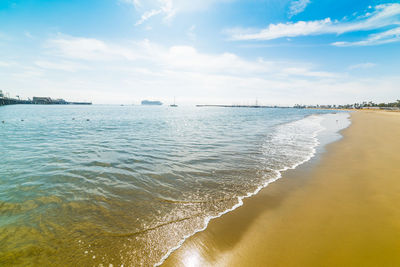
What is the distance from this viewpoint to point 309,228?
13.8ft

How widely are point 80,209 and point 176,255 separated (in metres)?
3.57

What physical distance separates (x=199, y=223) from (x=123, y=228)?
6.44 feet

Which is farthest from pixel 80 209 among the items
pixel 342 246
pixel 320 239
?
pixel 342 246

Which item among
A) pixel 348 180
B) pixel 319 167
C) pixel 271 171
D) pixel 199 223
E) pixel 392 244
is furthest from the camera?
pixel 319 167

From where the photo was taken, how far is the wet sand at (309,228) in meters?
3.34

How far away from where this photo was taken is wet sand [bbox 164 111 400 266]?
3340 millimetres

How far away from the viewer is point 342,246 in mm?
3594

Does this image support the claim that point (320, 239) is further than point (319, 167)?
No

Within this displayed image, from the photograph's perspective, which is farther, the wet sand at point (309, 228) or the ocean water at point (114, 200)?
the ocean water at point (114, 200)

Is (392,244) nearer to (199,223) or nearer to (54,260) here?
(199,223)

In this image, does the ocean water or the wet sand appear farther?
the ocean water

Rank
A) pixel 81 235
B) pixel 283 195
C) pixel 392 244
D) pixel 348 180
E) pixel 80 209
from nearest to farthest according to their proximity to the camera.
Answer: pixel 392 244 < pixel 81 235 < pixel 80 209 < pixel 283 195 < pixel 348 180

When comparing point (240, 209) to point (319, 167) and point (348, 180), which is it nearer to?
point (348, 180)

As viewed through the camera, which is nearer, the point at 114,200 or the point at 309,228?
the point at 309,228
